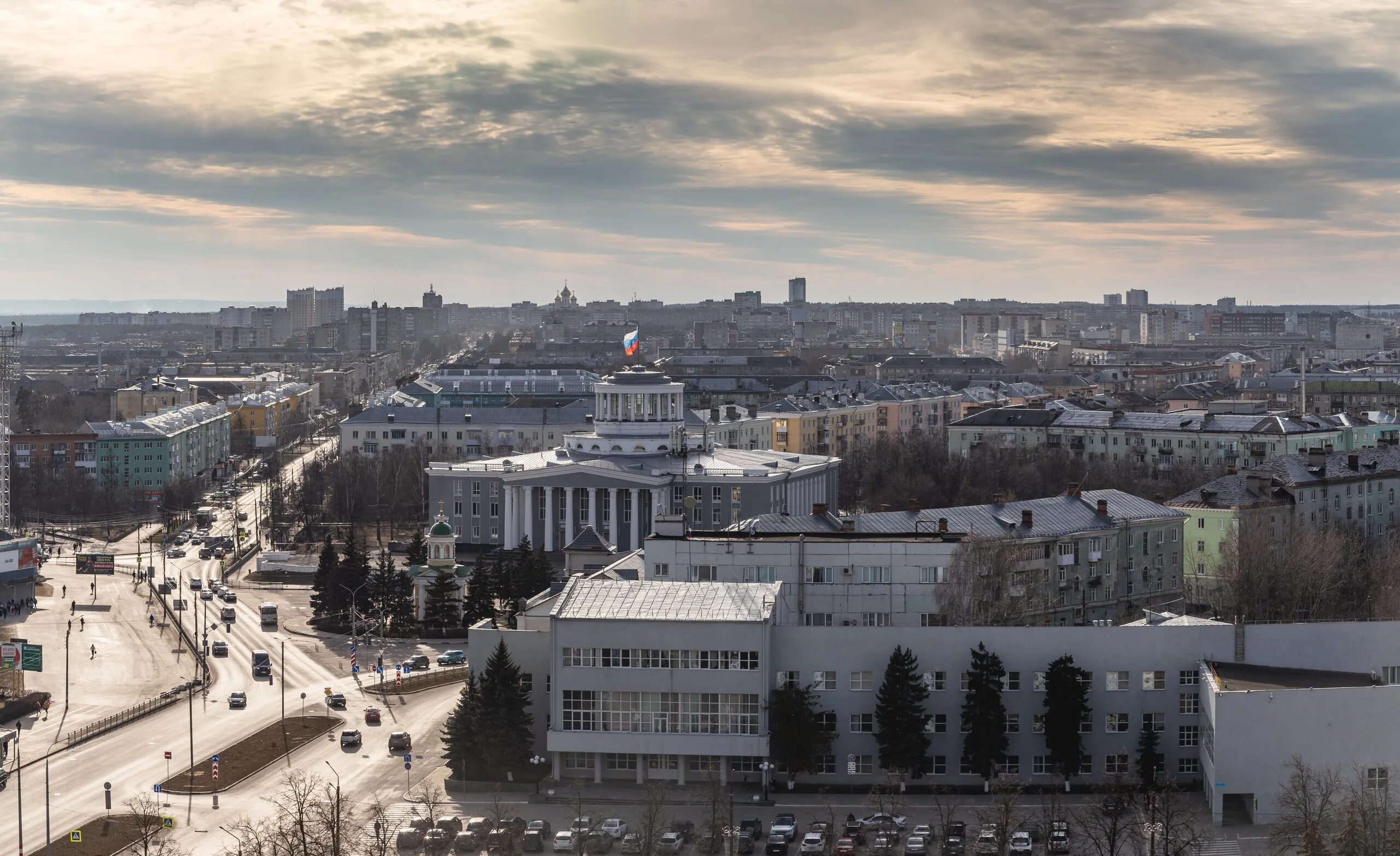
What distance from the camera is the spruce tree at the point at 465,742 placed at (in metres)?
46.4

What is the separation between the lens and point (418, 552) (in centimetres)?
Answer: 7506

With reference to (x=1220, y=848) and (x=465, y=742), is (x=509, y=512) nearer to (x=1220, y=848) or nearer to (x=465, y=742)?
(x=465, y=742)

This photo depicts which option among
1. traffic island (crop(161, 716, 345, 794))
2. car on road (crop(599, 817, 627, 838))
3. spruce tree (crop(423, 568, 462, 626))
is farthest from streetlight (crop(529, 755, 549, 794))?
spruce tree (crop(423, 568, 462, 626))

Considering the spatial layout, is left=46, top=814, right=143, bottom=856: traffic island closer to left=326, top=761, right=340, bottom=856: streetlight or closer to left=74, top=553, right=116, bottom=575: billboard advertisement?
left=326, top=761, right=340, bottom=856: streetlight

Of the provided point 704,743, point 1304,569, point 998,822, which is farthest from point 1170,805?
point 1304,569

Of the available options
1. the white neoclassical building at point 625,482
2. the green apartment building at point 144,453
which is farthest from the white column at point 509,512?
the green apartment building at point 144,453

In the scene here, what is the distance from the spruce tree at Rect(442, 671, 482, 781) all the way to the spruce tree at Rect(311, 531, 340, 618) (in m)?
25.3

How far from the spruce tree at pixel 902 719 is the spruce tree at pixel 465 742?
942 centimetres

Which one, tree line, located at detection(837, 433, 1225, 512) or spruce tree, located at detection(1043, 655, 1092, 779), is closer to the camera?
spruce tree, located at detection(1043, 655, 1092, 779)

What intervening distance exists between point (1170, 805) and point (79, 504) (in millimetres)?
84244

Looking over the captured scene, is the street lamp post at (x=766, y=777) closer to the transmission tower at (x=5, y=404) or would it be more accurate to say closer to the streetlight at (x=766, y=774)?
the streetlight at (x=766, y=774)

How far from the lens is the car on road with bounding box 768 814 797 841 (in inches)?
Result: 1609

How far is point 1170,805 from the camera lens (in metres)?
42.5

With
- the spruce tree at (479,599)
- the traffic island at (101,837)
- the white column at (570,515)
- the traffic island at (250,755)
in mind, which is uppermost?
the white column at (570,515)
